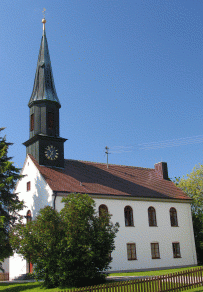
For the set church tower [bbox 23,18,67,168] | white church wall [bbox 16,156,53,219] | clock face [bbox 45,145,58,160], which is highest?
church tower [bbox 23,18,67,168]

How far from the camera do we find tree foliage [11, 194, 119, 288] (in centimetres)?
1836

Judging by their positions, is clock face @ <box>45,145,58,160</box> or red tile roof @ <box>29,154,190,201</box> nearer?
red tile roof @ <box>29,154,190,201</box>

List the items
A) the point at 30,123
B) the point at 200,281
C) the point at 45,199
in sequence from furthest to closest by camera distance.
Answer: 1. the point at 30,123
2. the point at 45,199
3. the point at 200,281

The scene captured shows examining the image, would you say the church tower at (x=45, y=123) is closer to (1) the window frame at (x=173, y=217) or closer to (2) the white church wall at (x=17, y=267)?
(2) the white church wall at (x=17, y=267)

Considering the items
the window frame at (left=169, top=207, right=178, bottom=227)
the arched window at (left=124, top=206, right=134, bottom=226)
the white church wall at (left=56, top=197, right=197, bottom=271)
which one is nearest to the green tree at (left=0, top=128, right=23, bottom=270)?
the white church wall at (left=56, top=197, right=197, bottom=271)

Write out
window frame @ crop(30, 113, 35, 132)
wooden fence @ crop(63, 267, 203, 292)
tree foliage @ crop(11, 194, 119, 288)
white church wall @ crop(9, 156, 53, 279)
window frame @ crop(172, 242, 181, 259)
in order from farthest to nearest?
1. window frame @ crop(30, 113, 35, 132)
2. window frame @ crop(172, 242, 181, 259)
3. white church wall @ crop(9, 156, 53, 279)
4. tree foliage @ crop(11, 194, 119, 288)
5. wooden fence @ crop(63, 267, 203, 292)

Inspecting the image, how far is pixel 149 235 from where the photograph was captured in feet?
103

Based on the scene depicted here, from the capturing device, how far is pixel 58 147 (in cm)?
3228

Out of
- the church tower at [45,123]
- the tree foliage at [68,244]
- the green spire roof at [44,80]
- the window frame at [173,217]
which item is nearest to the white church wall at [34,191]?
the church tower at [45,123]

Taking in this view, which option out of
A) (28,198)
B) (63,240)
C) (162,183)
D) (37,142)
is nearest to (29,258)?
(63,240)

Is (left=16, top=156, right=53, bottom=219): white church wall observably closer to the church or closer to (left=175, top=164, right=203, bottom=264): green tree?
the church

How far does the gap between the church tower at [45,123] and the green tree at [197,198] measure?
16.5 metres

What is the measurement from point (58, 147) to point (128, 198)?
829 cm

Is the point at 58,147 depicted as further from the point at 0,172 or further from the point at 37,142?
the point at 0,172
